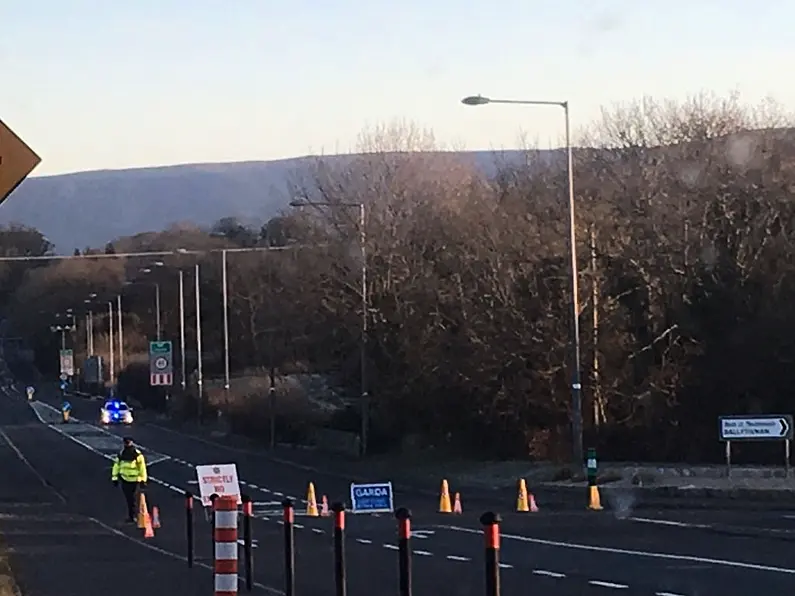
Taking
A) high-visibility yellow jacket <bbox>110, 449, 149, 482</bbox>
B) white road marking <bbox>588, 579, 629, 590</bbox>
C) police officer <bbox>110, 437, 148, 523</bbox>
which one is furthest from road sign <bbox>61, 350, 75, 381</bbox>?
white road marking <bbox>588, 579, 629, 590</bbox>

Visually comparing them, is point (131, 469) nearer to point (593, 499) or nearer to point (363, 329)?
point (593, 499)

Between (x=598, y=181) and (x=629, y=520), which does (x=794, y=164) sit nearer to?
(x=598, y=181)

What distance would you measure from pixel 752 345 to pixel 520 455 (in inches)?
319

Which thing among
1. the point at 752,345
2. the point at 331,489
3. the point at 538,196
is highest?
the point at 538,196

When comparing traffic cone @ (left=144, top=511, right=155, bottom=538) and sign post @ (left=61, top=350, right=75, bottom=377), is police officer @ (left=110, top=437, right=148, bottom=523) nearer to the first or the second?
traffic cone @ (left=144, top=511, right=155, bottom=538)

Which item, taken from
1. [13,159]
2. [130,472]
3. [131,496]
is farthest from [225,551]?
[131,496]

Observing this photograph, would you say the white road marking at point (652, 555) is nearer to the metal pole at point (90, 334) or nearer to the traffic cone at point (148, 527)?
the traffic cone at point (148, 527)

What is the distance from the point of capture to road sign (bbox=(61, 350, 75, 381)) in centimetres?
12875

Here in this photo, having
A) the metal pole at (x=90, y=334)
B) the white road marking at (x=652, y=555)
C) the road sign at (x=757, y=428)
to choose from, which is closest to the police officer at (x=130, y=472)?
the white road marking at (x=652, y=555)

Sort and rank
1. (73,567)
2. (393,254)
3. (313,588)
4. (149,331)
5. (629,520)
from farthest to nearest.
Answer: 1. (149,331)
2. (393,254)
3. (629,520)
4. (73,567)
5. (313,588)

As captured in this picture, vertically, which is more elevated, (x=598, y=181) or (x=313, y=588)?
(x=598, y=181)

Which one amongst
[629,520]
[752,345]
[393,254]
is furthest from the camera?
[393,254]

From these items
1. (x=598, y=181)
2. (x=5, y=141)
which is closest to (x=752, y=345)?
(x=598, y=181)

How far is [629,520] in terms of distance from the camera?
28.0 metres
